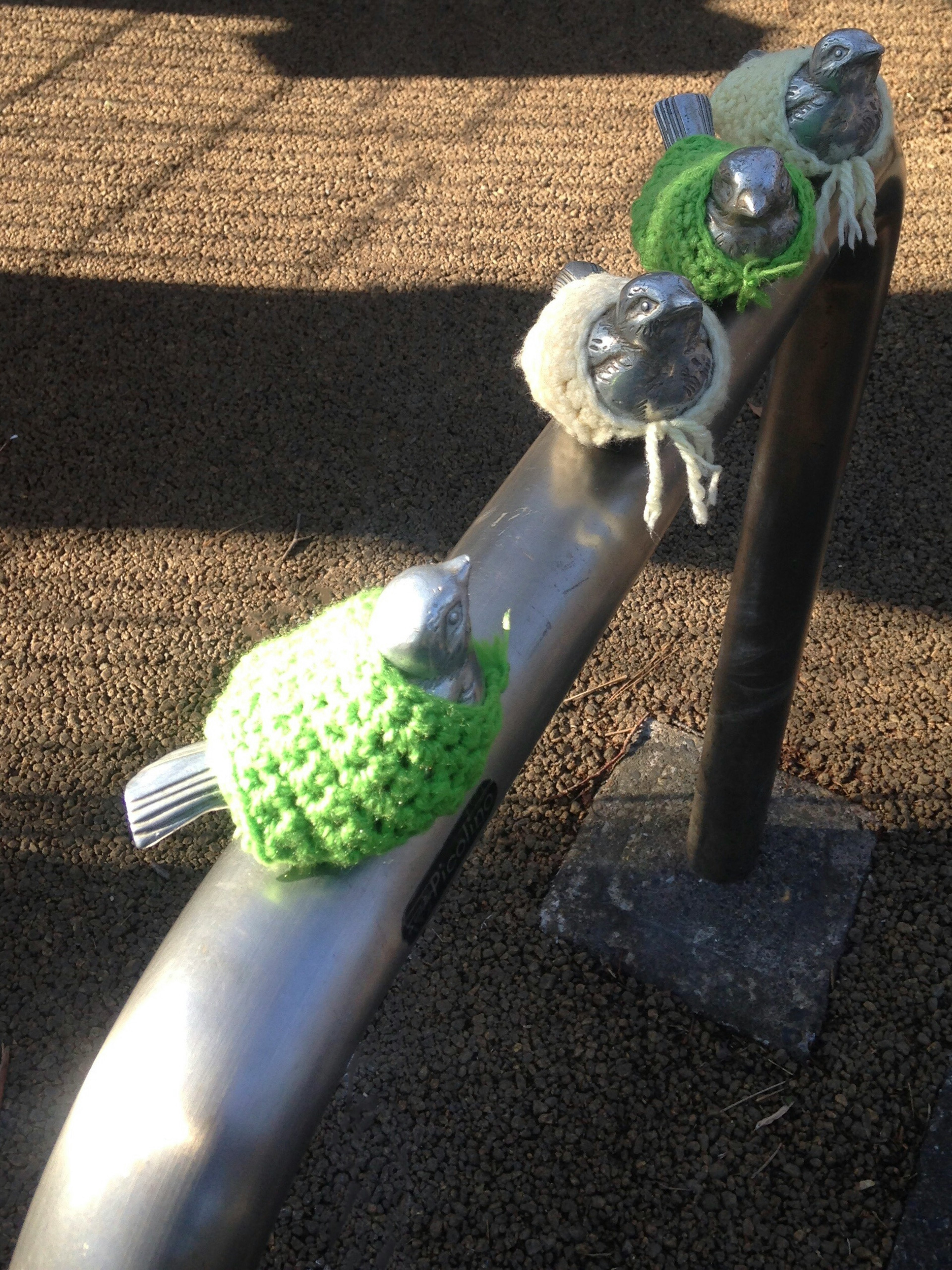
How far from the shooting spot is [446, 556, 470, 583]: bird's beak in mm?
595

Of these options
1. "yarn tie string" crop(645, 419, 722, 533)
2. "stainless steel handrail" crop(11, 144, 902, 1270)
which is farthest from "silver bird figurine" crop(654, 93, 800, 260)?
"stainless steel handrail" crop(11, 144, 902, 1270)

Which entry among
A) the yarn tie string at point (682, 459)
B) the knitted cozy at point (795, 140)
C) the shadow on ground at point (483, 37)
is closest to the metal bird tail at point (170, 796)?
the yarn tie string at point (682, 459)

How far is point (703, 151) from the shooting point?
1.04 m

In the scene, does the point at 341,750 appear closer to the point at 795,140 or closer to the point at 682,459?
the point at 682,459


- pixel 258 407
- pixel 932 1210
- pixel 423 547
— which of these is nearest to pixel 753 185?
pixel 932 1210

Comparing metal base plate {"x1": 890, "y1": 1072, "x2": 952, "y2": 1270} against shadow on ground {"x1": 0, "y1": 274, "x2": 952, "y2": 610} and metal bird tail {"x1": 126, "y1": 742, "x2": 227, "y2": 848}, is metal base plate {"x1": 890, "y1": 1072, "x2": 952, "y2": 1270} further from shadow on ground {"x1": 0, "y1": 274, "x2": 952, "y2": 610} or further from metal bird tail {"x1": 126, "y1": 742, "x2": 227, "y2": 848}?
metal bird tail {"x1": 126, "y1": 742, "x2": 227, "y2": 848}

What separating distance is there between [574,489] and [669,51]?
403 centimetres

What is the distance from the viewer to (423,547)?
273 centimetres

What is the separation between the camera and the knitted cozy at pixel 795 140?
1.04 metres

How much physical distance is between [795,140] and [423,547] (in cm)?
176

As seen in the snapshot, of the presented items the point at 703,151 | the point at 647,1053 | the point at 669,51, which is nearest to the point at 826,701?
the point at 647,1053

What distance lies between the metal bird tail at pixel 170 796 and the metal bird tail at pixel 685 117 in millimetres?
817

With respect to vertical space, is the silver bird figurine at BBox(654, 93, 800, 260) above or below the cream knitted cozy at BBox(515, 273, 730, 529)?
above

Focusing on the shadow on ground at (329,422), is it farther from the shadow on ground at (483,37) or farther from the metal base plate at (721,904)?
the shadow on ground at (483,37)
